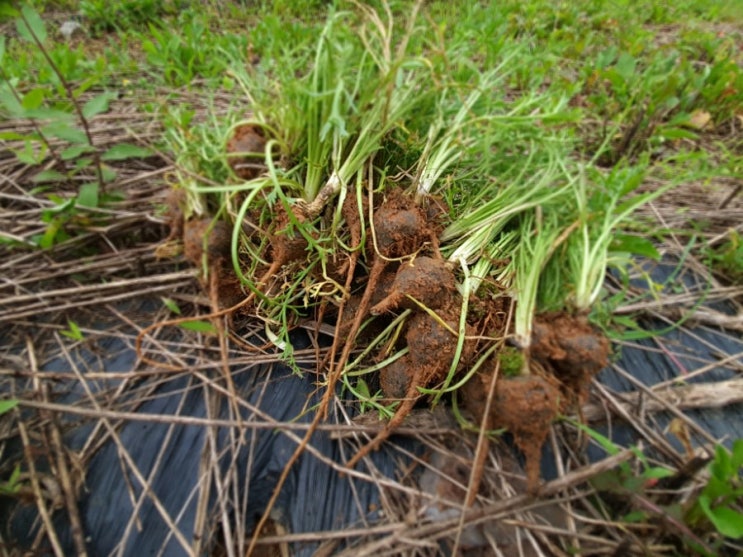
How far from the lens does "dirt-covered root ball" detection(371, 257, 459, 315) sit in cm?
94

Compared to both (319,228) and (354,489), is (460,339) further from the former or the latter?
(319,228)

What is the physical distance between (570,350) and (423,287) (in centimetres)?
35

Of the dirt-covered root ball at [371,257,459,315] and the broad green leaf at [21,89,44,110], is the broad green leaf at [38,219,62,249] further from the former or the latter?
the dirt-covered root ball at [371,257,459,315]

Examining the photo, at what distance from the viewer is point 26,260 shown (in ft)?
4.01

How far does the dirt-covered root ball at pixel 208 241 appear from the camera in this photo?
1111 mm

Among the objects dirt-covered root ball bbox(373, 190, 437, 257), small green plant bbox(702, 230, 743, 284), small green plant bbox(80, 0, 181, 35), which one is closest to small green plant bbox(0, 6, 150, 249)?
dirt-covered root ball bbox(373, 190, 437, 257)

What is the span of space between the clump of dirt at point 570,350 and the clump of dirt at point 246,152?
0.93 meters

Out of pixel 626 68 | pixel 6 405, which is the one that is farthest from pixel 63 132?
pixel 626 68

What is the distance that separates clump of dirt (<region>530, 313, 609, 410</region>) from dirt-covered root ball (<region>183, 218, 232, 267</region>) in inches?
34.3

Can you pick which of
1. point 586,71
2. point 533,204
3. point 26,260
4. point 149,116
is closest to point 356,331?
point 533,204

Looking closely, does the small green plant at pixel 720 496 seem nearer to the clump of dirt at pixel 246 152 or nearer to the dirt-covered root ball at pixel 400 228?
the dirt-covered root ball at pixel 400 228

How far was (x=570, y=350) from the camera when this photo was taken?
2.83 ft

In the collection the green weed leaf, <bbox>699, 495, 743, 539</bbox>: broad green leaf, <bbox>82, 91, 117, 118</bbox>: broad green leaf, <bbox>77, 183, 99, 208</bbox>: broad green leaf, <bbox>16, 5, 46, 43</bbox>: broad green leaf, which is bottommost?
<bbox>699, 495, 743, 539</bbox>: broad green leaf

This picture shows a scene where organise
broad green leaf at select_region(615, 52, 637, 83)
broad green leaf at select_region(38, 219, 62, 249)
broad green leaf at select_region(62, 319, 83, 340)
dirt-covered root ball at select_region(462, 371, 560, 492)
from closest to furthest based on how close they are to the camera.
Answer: dirt-covered root ball at select_region(462, 371, 560, 492) < broad green leaf at select_region(62, 319, 83, 340) < broad green leaf at select_region(38, 219, 62, 249) < broad green leaf at select_region(615, 52, 637, 83)
